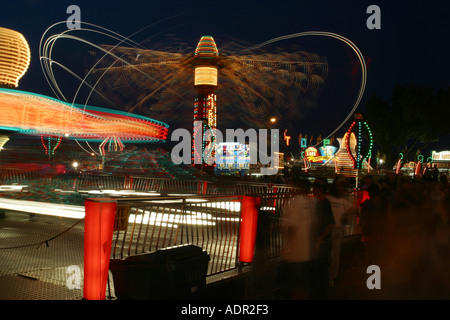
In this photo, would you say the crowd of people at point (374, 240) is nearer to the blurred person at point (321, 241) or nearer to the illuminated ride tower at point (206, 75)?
the blurred person at point (321, 241)

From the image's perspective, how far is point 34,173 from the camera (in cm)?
2850

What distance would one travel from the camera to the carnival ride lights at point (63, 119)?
57.5 feet

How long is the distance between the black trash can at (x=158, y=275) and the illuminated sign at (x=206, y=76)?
53210 millimetres

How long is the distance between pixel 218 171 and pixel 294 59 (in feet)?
93.8

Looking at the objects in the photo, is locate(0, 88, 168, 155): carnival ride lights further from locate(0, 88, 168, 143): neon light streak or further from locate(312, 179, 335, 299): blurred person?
locate(312, 179, 335, 299): blurred person

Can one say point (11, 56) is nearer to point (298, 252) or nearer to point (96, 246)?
point (96, 246)

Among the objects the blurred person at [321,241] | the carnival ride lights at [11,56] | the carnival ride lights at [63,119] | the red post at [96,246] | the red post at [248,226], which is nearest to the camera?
the red post at [96,246]

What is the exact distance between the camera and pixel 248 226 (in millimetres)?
7879

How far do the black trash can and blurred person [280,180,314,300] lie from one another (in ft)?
4.65

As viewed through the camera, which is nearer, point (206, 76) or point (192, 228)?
point (192, 228)

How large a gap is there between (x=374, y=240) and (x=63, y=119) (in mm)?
18056

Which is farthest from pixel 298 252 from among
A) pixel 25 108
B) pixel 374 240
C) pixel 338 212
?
pixel 25 108

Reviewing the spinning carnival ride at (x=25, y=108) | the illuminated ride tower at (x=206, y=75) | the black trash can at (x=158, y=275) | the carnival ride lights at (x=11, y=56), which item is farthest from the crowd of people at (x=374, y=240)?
the illuminated ride tower at (x=206, y=75)
